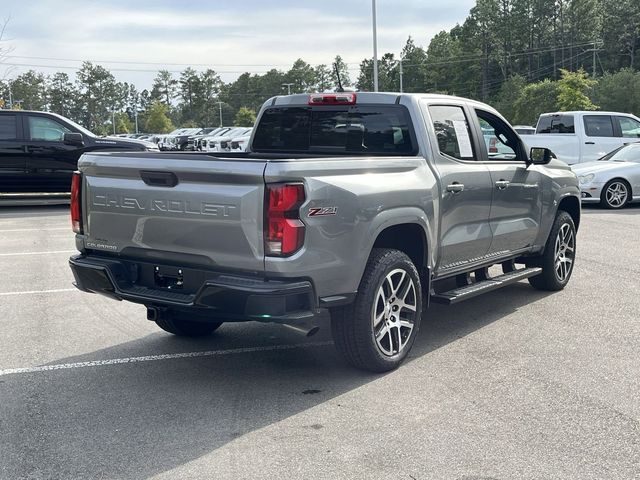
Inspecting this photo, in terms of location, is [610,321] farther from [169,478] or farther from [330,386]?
[169,478]

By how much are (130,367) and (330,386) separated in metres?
1.50

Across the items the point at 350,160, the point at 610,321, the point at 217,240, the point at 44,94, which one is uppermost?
the point at 44,94

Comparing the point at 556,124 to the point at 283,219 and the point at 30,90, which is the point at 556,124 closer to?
the point at 283,219

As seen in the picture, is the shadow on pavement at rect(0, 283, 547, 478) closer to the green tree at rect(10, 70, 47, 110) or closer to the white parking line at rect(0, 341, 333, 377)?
the white parking line at rect(0, 341, 333, 377)

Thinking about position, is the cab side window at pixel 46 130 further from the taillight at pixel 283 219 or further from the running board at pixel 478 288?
the taillight at pixel 283 219

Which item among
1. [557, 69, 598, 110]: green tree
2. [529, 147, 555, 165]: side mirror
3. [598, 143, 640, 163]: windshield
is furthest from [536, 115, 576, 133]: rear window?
[557, 69, 598, 110]: green tree

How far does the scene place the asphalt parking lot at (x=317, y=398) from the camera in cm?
355

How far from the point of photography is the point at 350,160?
4.49 meters

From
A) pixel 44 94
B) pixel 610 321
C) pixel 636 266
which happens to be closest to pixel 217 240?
pixel 610 321

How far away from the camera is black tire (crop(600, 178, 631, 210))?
1478cm

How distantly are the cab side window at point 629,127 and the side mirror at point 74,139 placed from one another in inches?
527

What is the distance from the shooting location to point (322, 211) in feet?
13.7

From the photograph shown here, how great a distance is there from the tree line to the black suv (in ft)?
179

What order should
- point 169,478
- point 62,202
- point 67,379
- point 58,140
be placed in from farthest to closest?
point 62,202 < point 58,140 < point 67,379 < point 169,478
